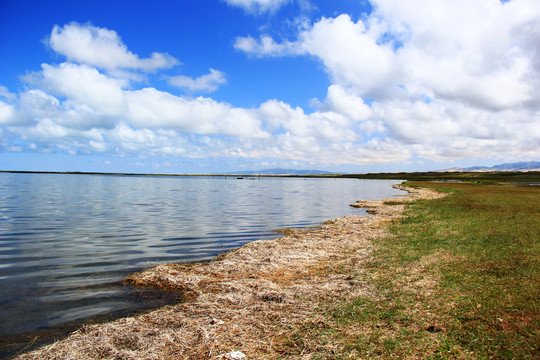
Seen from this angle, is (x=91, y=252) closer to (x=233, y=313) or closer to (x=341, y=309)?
Answer: (x=233, y=313)

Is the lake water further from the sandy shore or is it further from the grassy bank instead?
the grassy bank

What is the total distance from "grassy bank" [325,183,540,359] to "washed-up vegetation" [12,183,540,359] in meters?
0.04

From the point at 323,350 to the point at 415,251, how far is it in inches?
533

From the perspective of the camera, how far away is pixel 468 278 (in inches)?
549

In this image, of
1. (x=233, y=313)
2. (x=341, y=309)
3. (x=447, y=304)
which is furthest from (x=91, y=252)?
(x=447, y=304)

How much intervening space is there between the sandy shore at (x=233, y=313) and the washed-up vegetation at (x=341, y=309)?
0.04m

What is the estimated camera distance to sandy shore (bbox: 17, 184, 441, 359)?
859 centimetres

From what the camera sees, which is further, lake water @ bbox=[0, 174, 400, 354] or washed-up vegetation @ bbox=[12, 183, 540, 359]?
lake water @ bbox=[0, 174, 400, 354]

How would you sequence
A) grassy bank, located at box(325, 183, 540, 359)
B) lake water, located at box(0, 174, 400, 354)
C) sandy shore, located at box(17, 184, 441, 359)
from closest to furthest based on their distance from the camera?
grassy bank, located at box(325, 183, 540, 359)
sandy shore, located at box(17, 184, 441, 359)
lake water, located at box(0, 174, 400, 354)

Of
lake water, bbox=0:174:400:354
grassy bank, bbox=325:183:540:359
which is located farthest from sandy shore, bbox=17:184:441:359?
lake water, bbox=0:174:400:354

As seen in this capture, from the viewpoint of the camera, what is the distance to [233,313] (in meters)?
11.0

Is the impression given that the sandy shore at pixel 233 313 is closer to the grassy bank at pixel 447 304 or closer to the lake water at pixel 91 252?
the grassy bank at pixel 447 304

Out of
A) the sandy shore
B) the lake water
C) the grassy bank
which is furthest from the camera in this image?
the lake water

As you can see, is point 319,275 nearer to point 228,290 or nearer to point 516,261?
point 228,290
